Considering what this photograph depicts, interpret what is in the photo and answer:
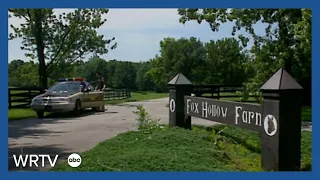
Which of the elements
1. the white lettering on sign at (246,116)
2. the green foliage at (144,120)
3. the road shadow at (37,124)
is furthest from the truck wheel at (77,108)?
the white lettering on sign at (246,116)

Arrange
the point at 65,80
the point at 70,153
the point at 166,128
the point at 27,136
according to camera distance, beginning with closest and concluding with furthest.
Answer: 1. the point at 70,153
2. the point at 27,136
3. the point at 65,80
4. the point at 166,128

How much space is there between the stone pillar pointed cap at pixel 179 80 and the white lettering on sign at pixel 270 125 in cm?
190

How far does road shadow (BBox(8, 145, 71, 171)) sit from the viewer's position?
5379 mm

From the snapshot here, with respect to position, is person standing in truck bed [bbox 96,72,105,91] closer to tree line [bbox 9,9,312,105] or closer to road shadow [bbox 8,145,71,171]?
tree line [bbox 9,9,312,105]

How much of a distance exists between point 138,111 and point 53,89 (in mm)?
1206

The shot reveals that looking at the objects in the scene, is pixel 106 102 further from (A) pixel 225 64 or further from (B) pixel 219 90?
(A) pixel 225 64

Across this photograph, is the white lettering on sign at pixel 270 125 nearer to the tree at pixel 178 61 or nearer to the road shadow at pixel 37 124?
the tree at pixel 178 61

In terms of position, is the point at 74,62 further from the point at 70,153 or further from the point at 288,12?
the point at 288,12

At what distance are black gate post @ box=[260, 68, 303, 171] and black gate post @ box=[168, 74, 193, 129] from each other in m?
2.15

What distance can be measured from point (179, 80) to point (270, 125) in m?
2.04

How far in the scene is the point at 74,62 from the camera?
21.9 feet

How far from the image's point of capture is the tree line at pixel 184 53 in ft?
20.4

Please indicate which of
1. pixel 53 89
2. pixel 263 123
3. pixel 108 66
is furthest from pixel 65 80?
pixel 263 123

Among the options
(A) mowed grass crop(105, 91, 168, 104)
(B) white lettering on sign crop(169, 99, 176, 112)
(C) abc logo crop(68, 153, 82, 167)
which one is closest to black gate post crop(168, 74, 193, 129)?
(B) white lettering on sign crop(169, 99, 176, 112)
